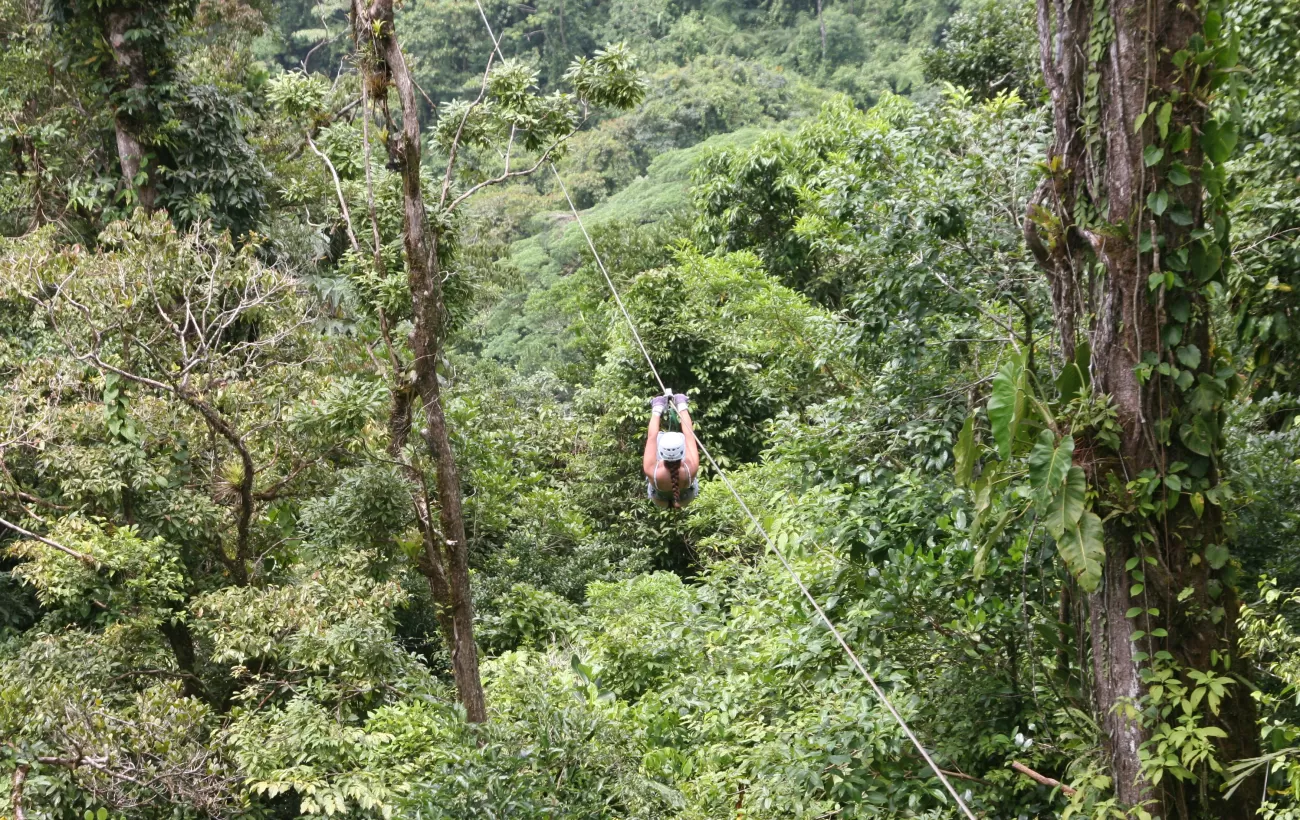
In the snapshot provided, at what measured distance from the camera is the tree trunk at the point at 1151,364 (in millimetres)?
2982

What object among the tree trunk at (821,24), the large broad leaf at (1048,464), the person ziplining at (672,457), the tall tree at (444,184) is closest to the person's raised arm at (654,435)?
the person ziplining at (672,457)

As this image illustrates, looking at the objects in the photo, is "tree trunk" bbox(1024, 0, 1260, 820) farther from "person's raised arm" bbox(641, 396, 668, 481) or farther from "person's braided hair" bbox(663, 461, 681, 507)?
"person's braided hair" bbox(663, 461, 681, 507)

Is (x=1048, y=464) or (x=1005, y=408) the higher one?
(x=1005, y=408)

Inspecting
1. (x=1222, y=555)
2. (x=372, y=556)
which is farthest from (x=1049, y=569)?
(x=372, y=556)

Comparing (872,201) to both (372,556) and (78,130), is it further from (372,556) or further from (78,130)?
(78,130)

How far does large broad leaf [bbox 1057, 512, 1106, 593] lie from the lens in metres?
2.87

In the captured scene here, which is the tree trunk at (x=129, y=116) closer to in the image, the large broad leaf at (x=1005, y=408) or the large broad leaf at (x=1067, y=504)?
the large broad leaf at (x=1005, y=408)

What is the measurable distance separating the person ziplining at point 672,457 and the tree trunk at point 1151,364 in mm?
2653

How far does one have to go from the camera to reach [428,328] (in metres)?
4.66

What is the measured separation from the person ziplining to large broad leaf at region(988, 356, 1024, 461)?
2526 mm

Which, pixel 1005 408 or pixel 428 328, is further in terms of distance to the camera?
pixel 428 328

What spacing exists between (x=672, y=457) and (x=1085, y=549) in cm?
298

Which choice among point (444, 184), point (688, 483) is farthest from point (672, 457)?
point (444, 184)

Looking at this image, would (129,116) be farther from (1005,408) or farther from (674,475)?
(1005,408)
